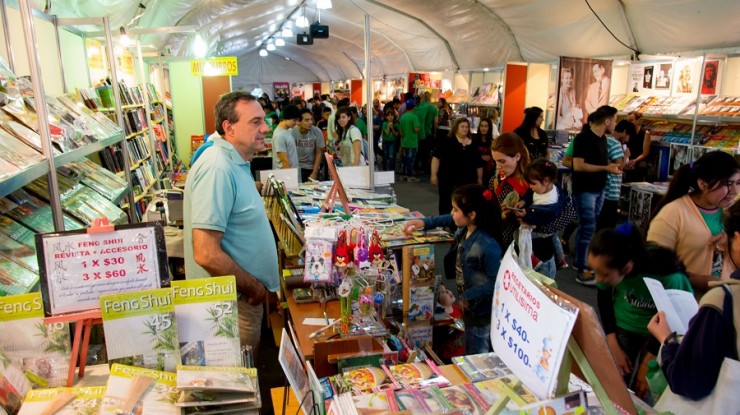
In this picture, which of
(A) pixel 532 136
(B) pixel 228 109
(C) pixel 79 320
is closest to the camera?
(C) pixel 79 320

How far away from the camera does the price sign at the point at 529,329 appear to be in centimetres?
102

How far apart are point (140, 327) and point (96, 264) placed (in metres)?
0.24

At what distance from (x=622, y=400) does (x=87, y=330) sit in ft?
4.96

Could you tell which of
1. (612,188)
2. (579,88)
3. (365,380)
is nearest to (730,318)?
(365,380)

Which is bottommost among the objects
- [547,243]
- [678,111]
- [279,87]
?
[547,243]

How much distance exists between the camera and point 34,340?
153 cm

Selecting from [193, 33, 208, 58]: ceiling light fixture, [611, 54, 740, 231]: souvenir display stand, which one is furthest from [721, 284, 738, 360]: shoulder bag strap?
[193, 33, 208, 58]: ceiling light fixture

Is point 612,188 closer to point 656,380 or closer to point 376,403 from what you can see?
point 656,380

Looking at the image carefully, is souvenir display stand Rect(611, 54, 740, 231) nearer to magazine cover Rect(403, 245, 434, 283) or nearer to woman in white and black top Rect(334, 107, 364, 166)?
woman in white and black top Rect(334, 107, 364, 166)

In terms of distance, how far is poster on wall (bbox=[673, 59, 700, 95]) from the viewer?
6.82 metres

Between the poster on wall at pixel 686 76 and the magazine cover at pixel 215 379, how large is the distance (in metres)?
7.39

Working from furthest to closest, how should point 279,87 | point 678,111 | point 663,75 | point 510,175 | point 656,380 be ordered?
point 279,87
point 663,75
point 678,111
point 510,175
point 656,380

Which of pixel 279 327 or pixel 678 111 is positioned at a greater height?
pixel 678 111

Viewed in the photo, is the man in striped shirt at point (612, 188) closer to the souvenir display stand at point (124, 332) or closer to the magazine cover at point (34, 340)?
the souvenir display stand at point (124, 332)
